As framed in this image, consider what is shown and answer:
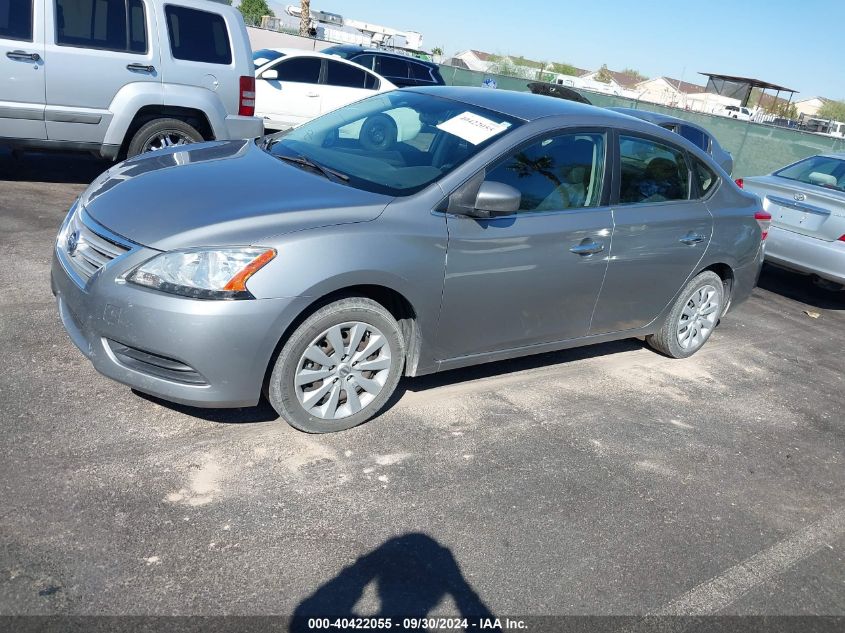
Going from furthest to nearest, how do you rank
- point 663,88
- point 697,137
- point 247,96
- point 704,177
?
point 663,88 < point 697,137 < point 247,96 < point 704,177

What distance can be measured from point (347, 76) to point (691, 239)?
8.59 meters

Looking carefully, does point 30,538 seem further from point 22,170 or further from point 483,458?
point 22,170

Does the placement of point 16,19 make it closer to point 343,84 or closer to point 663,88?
point 343,84

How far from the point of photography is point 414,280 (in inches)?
153

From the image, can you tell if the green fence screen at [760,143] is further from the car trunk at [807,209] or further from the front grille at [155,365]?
the front grille at [155,365]

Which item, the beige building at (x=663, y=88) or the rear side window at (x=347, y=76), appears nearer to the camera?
the rear side window at (x=347, y=76)

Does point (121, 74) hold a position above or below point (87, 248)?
above

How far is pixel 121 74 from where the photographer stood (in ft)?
24.4

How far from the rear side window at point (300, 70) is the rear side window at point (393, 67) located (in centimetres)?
371

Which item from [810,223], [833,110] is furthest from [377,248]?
[833,110]

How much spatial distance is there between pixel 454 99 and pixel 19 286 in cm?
308

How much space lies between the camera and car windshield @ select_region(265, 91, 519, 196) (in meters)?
Answer: 4.18

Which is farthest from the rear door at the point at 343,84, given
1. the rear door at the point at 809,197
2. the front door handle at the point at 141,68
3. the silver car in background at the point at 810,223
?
the silver car in background at the point at 810,223

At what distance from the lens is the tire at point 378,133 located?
14.9ft
